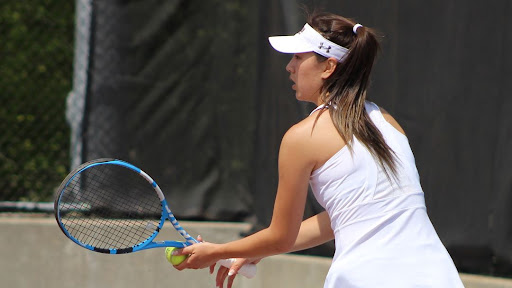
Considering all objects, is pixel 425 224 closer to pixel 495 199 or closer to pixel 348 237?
pixel 348 237

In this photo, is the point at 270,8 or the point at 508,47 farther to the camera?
the point at 270,8

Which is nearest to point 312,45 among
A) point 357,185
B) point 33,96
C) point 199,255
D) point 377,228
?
point 357,185

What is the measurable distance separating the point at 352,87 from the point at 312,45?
0.19 metres

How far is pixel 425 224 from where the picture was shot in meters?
Result: 2.53

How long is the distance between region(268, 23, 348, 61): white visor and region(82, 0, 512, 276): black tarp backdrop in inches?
73.9

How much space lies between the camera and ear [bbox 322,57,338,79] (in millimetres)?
2664

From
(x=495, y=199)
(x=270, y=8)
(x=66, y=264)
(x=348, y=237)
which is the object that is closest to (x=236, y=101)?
(x=270, y=8)

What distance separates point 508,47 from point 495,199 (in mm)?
771

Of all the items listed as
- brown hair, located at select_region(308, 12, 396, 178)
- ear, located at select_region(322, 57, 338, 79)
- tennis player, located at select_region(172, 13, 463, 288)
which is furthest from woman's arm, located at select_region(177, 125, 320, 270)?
ear, located at select_region(322, 57, 338, 79)

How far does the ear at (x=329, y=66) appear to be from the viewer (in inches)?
105

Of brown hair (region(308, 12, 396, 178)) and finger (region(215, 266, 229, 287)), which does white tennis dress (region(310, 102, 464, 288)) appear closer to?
brown hair (region(308, 12, 396, 178))

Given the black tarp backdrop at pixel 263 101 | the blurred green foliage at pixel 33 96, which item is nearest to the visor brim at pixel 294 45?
the black tarp backdrop at pixel 263 101

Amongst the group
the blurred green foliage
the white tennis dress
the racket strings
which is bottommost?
the racket strings

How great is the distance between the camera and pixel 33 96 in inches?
225
